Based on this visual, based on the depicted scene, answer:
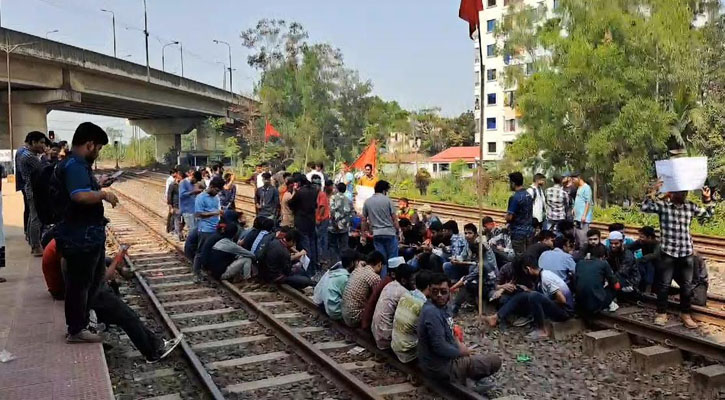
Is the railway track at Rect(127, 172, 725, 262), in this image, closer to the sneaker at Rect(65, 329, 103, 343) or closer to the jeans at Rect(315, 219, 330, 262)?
the jeans at Rect(315, 219, 330, 262)

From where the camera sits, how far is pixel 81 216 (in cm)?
525

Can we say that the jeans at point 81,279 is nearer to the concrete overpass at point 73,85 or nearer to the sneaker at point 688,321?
the sneaker at point 688,321

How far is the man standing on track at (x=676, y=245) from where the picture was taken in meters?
7.27

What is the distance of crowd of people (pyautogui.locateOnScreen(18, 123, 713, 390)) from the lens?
5.43 meters

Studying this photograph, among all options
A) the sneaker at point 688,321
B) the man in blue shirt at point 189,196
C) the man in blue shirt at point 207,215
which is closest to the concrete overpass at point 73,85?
the man in blue shirt at point 189,196

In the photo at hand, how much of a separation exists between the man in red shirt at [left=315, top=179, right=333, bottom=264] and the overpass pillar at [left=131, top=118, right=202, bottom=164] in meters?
52.8

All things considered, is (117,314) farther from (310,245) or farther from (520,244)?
(520,244)

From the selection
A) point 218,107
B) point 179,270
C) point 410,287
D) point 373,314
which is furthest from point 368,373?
point 218,107

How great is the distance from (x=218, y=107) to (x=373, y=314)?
52075 millimetres

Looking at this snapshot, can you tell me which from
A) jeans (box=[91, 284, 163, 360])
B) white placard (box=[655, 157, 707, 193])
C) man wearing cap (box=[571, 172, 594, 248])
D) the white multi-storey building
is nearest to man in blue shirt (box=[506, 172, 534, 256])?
man wearing cap (box=[571, 172, 594, 248])

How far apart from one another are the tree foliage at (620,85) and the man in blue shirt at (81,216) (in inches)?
816

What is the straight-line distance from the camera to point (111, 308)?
18.6 ft

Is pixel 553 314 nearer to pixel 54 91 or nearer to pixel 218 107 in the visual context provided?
pixel 54 91

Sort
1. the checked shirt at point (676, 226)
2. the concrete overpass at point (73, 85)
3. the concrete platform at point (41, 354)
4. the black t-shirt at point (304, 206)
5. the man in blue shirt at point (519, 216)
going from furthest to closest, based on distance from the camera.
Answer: the concrete overpass at point (73, 85), the black t-shirt at point (304, 206), the man in blue shirt at point (519, 216), the checked shirt at point (676, 226), the concrete platform at point (41, 354)
